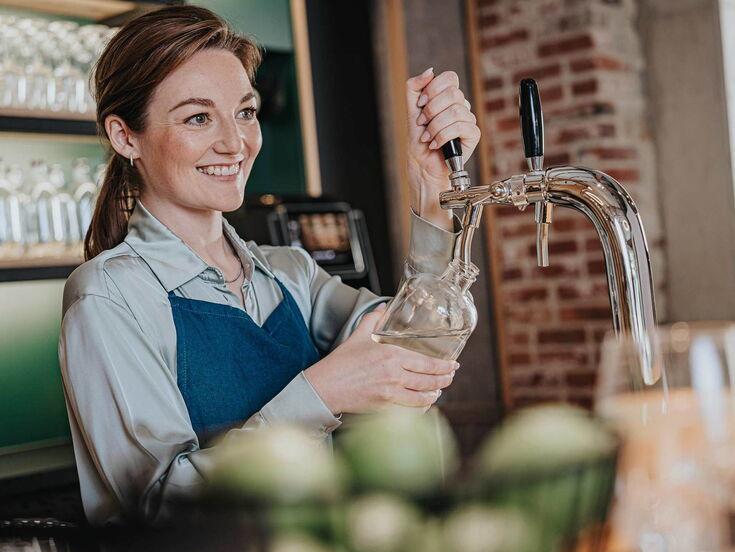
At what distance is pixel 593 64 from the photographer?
3.25 m

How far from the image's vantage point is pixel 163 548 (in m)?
0.46

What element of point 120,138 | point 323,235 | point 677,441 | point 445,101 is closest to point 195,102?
point 120,138

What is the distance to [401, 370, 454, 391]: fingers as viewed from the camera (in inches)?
38.2

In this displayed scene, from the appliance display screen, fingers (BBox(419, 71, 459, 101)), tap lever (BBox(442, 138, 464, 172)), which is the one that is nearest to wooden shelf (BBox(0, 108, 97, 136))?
the appliance display screen

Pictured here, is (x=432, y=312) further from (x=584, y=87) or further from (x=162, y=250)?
(x=584, y=87)

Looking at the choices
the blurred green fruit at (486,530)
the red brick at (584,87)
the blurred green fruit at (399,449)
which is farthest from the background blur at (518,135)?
the blurred green fruit at (486,530)

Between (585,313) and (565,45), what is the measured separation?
899 mm

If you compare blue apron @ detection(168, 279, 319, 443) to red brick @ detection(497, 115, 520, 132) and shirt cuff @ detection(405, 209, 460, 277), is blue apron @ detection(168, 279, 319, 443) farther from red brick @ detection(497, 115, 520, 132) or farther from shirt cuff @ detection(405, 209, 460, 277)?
red brick @ detection(497, 115, 520, 132)

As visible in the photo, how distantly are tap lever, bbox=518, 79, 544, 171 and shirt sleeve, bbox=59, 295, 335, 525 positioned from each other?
367mm

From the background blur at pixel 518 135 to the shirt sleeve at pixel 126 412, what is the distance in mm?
1847

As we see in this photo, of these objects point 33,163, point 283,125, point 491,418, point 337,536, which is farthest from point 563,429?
point 283,125

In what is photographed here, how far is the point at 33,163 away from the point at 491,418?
7.50 feet

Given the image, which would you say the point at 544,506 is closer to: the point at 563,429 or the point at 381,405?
the point at 563,429

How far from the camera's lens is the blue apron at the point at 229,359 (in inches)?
48.6
